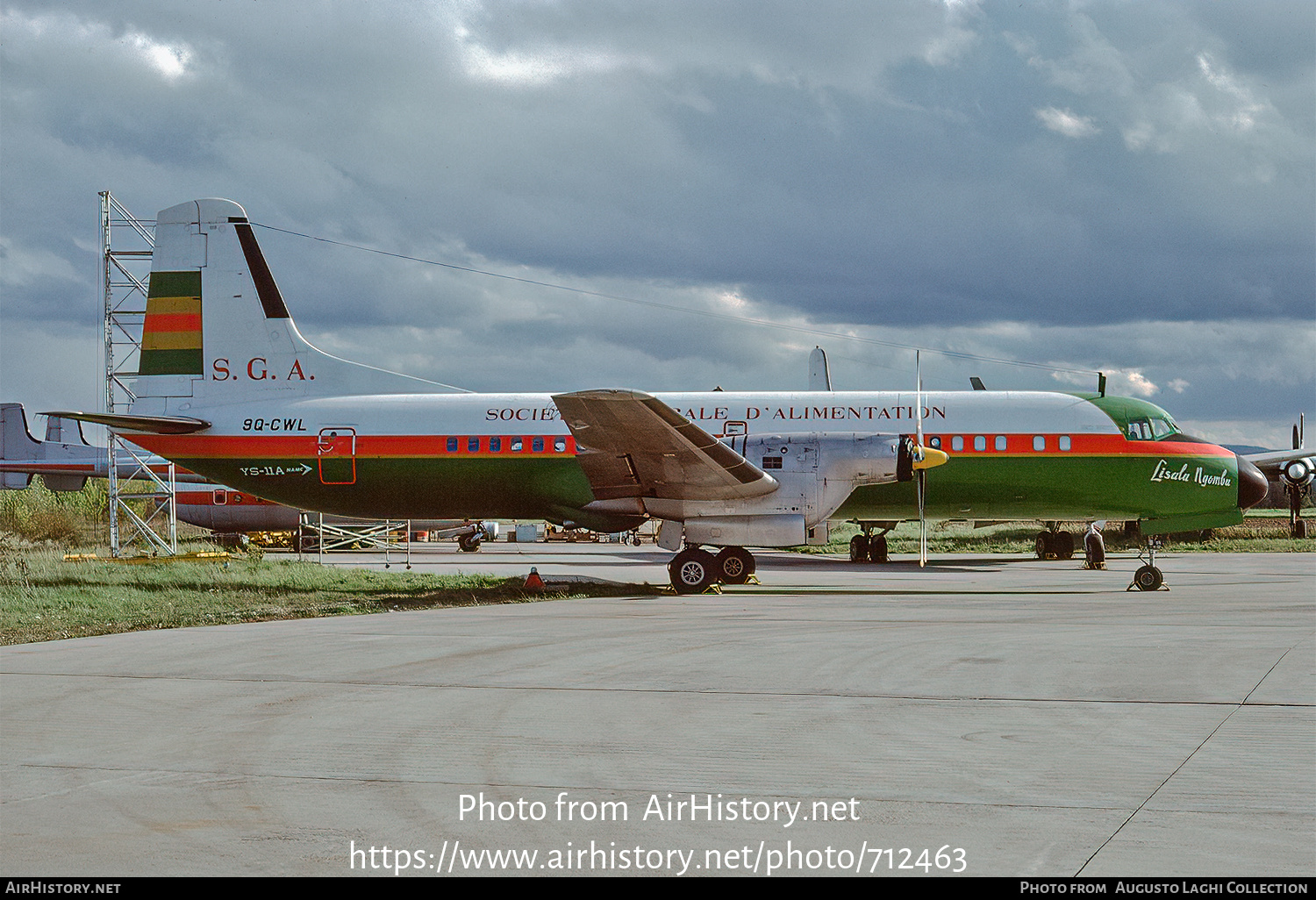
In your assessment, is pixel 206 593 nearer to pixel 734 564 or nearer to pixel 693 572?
pixel 693 572

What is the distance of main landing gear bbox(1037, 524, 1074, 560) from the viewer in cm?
3138

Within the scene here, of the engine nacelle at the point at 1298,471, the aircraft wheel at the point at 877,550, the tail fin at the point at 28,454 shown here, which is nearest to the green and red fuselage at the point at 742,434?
the aircraft wheel at the point at 877,550

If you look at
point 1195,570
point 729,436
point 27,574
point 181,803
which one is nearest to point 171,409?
point 27,574

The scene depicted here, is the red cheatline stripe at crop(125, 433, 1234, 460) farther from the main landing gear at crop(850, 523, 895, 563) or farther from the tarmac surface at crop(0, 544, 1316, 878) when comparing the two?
the tarmac surface at crop(0, 544, 1316, 878)

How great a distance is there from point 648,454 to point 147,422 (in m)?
10.4

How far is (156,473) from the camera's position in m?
43.6

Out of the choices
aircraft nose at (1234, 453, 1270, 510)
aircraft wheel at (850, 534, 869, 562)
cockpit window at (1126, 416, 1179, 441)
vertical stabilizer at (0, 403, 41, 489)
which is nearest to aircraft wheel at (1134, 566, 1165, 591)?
cockpit window at (1126, 416, 1179, 441)

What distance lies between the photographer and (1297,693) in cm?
870

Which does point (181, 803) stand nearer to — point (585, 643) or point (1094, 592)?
point (585, 643)

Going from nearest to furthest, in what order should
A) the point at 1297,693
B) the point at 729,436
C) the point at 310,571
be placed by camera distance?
the point at 1297,693 < the point at 729,436 < the point at 310,571

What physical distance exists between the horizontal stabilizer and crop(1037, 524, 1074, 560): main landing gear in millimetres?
22373

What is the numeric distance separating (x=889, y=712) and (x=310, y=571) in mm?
19747

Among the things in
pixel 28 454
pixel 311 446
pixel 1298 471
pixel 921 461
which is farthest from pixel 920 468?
pixel 28 454

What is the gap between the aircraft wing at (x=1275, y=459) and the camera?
3944cm
